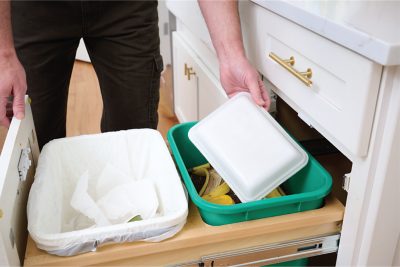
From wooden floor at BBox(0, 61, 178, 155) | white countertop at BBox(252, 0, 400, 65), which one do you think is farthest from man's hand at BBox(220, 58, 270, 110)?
wooden floor at BBox(0, 61, 178, 155)

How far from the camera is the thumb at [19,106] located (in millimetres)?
733

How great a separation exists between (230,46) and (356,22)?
1.03 feet

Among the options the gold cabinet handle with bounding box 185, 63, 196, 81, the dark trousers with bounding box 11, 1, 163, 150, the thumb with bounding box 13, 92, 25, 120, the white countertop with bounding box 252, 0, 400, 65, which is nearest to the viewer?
the white countertop with bounding box 252, 0, 400, 65

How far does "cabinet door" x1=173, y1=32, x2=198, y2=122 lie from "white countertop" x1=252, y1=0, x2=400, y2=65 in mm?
688

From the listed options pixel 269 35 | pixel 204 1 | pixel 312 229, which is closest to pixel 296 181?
pixel 312 229

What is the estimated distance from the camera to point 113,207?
2.44ft

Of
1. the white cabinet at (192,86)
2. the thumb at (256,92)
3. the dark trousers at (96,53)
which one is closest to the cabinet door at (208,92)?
the white cabinet at (192,86)

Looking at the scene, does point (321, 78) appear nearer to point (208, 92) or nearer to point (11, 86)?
point (11, 86)

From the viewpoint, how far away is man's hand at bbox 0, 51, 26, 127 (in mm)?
742

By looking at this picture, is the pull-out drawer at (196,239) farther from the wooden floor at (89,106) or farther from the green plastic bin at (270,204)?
the wooden floor at (89,106)

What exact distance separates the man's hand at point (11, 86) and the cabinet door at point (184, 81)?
2.12ft

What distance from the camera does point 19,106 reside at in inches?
29.3

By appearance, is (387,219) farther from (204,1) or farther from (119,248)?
(204,1)

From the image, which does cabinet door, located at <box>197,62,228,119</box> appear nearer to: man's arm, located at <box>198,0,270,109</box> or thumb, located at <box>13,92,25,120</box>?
man's arm, located at <box>198,0,270,109</box>
